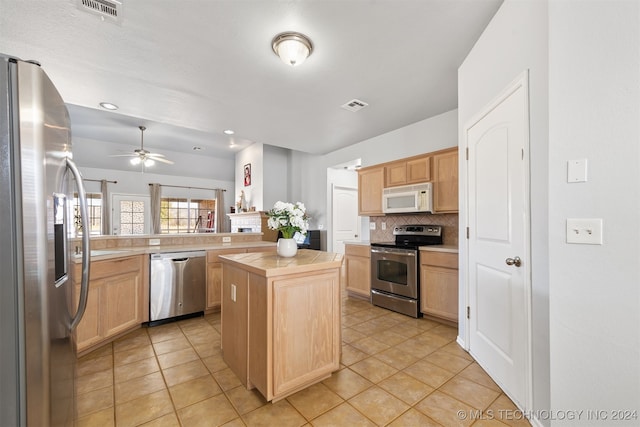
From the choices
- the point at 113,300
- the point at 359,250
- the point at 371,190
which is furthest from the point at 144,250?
the point at 371,190

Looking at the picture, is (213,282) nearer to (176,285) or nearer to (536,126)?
(176,285)

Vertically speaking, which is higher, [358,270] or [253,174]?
[253,174]

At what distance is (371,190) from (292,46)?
2.64 meters

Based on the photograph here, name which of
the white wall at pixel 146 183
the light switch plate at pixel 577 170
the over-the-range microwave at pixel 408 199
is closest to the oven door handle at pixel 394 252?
the over-the-range microwave at pixel 408 199

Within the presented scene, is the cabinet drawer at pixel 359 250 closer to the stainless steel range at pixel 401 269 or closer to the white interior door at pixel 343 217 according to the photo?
the stainless steel range at pixel 401 269

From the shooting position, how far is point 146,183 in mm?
7402

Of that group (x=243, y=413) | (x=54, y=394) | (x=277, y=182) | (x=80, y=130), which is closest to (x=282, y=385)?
(x=243, y=413)

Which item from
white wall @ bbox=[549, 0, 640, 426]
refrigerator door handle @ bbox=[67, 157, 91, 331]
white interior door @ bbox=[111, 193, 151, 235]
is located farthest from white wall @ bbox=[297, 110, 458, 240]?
white interior door @ bbox=[111, 193, 151, 235]

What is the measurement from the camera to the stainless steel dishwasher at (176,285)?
3.10m

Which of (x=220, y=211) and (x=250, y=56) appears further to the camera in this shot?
(x=220, y=211)

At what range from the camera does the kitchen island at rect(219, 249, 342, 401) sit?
1.71 m

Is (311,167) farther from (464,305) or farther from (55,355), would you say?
(55,355)

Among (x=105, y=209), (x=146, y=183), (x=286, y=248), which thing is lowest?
(x=286, y=248)

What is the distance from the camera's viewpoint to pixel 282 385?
1.76m
